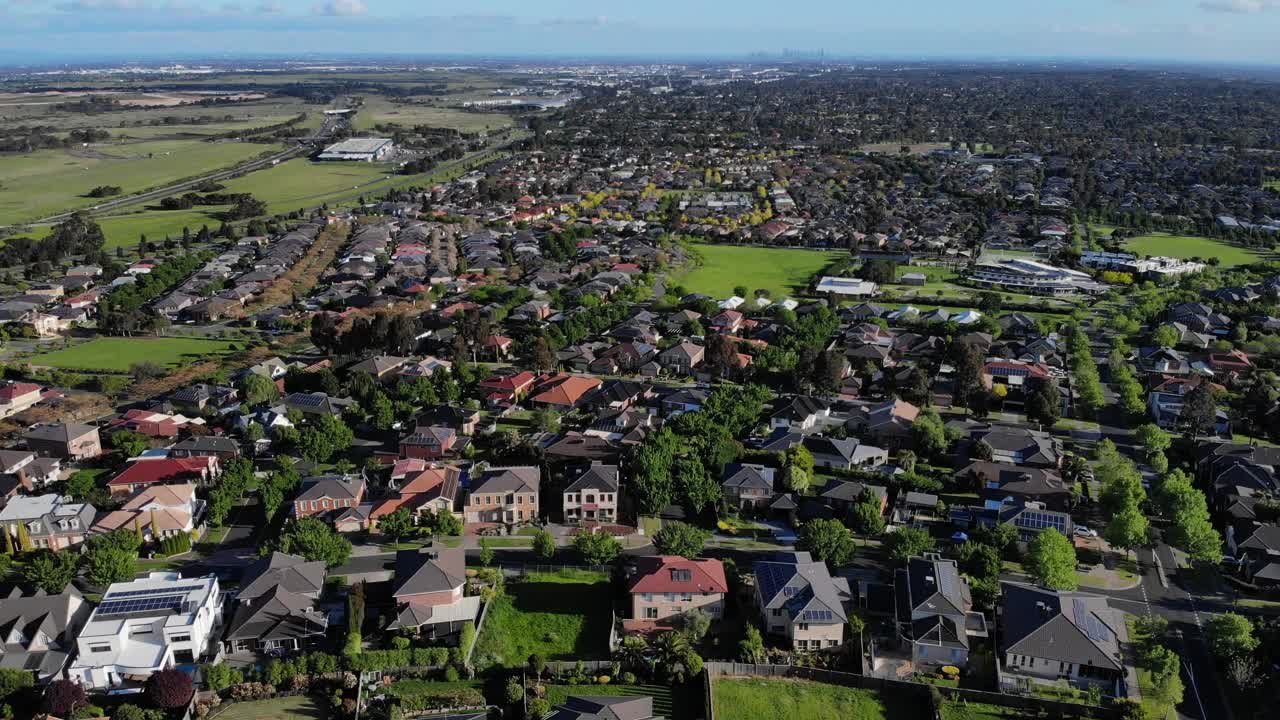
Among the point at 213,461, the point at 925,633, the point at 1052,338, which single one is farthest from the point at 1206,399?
the point at 213,461

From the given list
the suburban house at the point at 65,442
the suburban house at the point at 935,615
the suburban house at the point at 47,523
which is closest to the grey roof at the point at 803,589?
the suburban house at the point at 935,615

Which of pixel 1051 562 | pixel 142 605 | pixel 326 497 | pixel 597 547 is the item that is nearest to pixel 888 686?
pixel 1051 562

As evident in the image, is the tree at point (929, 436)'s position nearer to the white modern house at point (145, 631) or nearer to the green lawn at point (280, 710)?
the green lawn at point (280, 710)

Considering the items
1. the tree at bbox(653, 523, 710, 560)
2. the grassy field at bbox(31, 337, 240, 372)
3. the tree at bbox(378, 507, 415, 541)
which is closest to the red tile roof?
the tree at bbox(653, 523, 710, 560)

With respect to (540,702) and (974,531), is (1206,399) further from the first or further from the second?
(540,702)

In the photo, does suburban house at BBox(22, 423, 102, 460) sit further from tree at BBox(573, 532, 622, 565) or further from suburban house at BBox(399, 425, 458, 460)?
tree at BBox(573, 532, 622, 565)

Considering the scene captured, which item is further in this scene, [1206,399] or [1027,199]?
[1027,199]

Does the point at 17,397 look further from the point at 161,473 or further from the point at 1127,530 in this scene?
the point at 1127,530

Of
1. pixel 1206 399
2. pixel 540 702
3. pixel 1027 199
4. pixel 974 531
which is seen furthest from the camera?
pixel 1027 199
